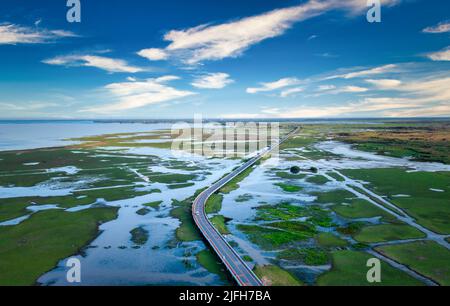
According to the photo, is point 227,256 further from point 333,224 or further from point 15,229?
point 15,229

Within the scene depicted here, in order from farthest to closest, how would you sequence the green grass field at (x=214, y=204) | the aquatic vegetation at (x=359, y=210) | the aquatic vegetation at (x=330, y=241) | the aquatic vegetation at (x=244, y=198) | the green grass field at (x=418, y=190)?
the aquatic vegetation at (x=244, y=198) < the green grass field at (x=214, y=204) < the aquatic vegetation at (x=359, y=210) < the green grass field at (x=418, y=190) < the aquatic vegetation at (x=330, y=241)

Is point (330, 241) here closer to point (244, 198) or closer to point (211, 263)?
point (211, 263)

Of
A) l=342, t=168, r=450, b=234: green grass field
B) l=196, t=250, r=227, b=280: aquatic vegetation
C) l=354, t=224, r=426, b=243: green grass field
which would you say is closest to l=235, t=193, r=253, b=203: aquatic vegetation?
l=354, t=224, r=426, b=243: green grass field

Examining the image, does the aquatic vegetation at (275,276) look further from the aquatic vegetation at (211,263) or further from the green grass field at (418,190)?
the green grass field at (418,190)

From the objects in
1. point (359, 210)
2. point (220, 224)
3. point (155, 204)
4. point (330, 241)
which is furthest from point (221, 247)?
point (359, 210)

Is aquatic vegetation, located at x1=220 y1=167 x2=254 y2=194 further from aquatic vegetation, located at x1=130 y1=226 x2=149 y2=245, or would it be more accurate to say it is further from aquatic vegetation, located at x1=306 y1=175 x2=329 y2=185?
aquatic vegetation, located at x1=130 y1=226 x2=149 y2=245

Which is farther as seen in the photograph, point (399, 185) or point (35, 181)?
point (35, 181)

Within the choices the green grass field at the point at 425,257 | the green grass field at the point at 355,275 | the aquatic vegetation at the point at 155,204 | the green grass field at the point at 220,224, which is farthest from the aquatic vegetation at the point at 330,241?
the aquatic vegetation at the point at 155,204

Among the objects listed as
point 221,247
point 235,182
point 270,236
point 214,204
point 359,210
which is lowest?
point 270,236

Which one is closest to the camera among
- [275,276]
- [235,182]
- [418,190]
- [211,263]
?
[275,276]

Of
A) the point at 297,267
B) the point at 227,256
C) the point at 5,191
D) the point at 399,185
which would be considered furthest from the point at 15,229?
the point at 399,185

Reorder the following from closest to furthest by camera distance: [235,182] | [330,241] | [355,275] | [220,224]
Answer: [355,275], [330,241], [220,224], [235,182]
